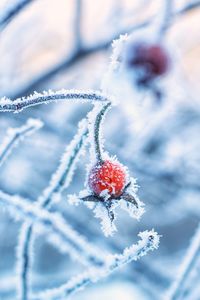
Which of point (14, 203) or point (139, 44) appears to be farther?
point (139, 44)

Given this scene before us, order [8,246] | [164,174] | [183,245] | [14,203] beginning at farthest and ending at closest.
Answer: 1. [183,245]
2. [8,246]
3. [164,174]
4. [14,203]

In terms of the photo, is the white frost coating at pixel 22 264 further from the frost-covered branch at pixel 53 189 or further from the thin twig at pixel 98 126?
the thin twig at pixel 98 126

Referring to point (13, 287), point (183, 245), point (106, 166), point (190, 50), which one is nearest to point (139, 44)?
point (106, 166)

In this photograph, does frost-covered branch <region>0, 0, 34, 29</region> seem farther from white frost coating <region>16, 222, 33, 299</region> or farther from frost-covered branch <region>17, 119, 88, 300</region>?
white frost coating <region>16, 222, 33, 299</region>

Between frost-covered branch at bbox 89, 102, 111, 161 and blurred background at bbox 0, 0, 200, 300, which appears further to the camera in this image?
blurred background at bbox 0, 0, 200, 300

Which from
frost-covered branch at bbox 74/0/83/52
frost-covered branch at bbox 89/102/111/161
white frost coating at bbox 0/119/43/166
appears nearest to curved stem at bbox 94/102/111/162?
frost-covered branch at bbox 89/102/111/161

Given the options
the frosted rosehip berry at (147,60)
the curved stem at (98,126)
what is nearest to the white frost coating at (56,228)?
the curved stem at (98,126)

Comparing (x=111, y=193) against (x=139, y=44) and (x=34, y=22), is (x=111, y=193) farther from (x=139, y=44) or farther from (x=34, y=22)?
(x=34, y=22)
